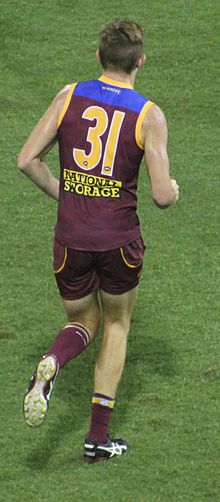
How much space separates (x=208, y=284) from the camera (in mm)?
10070

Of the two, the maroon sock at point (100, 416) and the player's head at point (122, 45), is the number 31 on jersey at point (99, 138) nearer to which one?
the player's head at point (122, 45)

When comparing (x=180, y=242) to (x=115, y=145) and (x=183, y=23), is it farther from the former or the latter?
(x=183, y=23)

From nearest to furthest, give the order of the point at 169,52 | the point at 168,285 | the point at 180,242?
the point at 168,285
the point at 180,242
the point at 169,52

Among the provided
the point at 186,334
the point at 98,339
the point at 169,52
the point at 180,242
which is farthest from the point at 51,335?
the point at 169,52

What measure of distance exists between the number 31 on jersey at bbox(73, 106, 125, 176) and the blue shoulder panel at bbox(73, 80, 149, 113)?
5cm

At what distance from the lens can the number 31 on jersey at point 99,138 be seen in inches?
295

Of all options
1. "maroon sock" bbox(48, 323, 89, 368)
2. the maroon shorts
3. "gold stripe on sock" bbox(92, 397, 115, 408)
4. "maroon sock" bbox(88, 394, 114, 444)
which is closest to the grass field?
"maroon sock" bbox(88, 394, 114, 444)

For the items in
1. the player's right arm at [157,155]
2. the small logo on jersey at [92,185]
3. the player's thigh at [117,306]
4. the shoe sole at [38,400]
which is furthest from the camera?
the player's thigh at [117,306]

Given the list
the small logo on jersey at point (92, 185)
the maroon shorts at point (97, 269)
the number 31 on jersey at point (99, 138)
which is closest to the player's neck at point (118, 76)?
the number 31 on jersey at point (99, 138)

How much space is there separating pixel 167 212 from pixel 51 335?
7.68ft

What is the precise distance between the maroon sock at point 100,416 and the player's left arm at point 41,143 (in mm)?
1220

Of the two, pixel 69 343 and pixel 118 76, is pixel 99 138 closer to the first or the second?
pixel 118 76

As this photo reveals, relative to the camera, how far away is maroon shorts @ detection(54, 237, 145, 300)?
7695 mm

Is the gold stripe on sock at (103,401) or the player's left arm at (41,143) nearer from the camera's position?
the player's left arm at (41,143)
